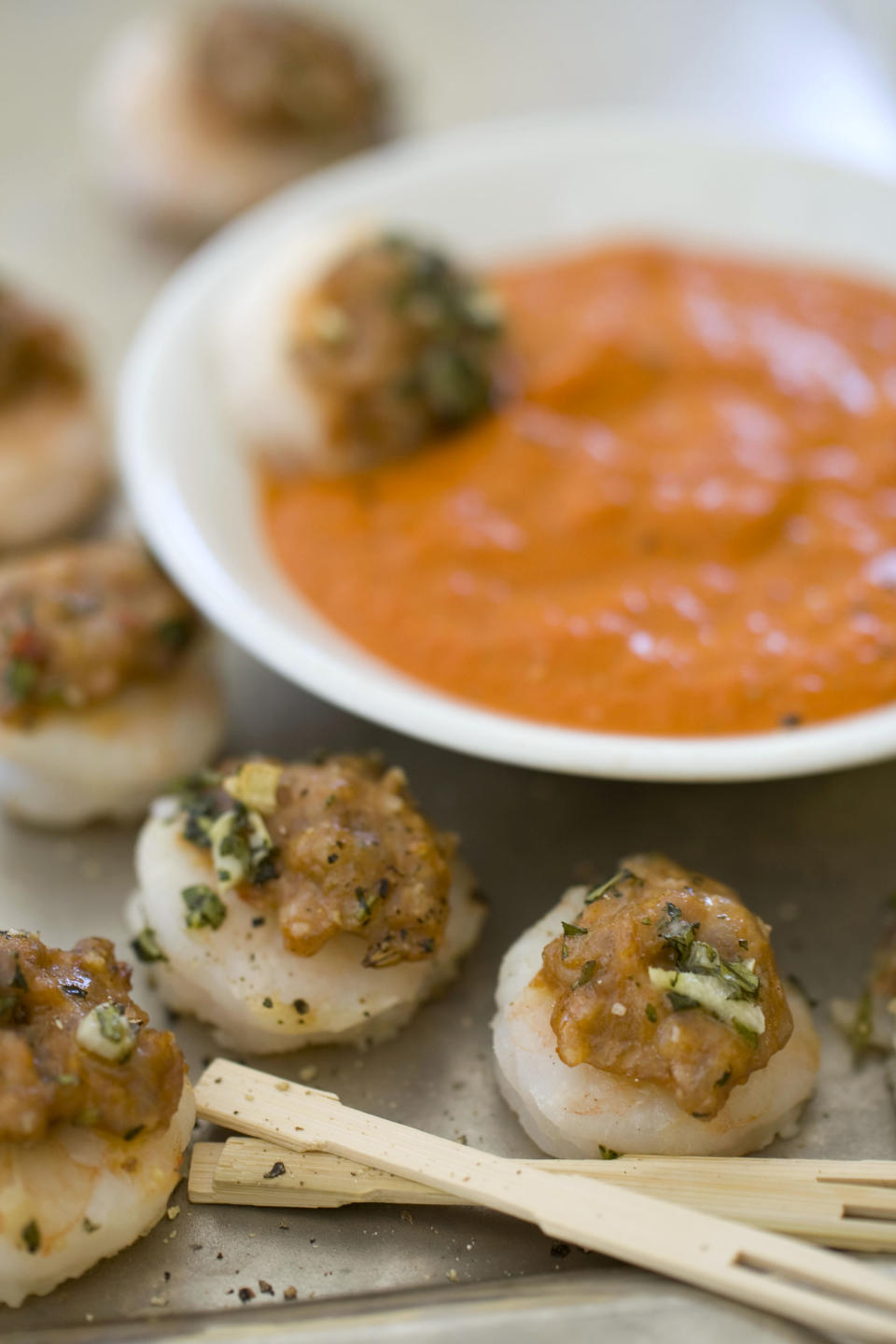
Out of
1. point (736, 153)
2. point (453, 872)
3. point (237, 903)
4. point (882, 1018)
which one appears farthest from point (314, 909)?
point (736, 153)

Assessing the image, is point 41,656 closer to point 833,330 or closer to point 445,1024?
point 445,1024

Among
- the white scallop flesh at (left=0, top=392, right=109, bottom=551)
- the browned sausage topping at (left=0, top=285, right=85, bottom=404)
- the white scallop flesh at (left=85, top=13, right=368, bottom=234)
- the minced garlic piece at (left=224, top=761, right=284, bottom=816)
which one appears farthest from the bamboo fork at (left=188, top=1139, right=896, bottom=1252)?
the white scallop flesh at (left=85, top=13, right=368, bottom=234)

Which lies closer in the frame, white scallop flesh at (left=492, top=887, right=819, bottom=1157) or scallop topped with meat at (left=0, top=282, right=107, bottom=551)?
white scallop flesh at (left=492, top=887, right=819, bottom=1157)

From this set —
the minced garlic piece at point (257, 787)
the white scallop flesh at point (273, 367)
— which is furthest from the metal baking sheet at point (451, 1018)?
the white scallop flesh at point (273, 367)

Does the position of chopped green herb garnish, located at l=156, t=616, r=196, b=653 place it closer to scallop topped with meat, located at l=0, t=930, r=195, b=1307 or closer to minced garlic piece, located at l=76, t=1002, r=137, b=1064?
scallop topped with meat, located at l=0, t=930, r=195, b=1307

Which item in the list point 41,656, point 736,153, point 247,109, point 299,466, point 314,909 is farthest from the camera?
point 247,109

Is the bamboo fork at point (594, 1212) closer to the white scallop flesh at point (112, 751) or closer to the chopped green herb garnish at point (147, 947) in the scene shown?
the chopped green herb garnish at point (147, 947)

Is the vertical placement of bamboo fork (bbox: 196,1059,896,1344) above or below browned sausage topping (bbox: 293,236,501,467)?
below
